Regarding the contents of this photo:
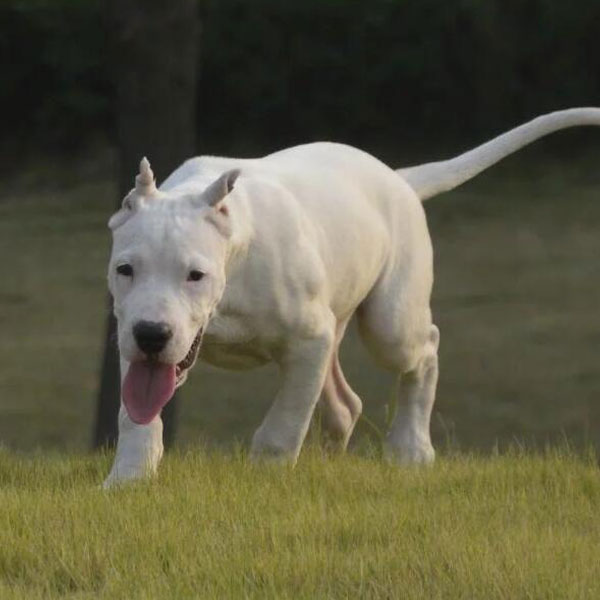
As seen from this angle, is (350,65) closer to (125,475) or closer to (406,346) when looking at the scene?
(406,346)

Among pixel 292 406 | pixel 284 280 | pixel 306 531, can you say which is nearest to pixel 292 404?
pixel 292 406

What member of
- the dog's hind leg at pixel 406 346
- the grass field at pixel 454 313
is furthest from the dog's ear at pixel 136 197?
the grass field at pixel 454 313

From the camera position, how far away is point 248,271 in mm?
7531

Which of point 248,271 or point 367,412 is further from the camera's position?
point 367,412

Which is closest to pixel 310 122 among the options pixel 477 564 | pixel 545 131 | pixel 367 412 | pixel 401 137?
pixel 401 137

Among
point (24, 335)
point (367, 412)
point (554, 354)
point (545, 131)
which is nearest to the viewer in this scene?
point (545, 131)

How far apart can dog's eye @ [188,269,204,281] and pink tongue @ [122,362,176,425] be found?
0.26 m

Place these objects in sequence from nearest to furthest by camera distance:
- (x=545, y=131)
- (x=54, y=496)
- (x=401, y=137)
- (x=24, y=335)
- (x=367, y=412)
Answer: (x=54, y=496) < (x=545, y=131) < (x=367, y=412) < (x=24, y=335) < (x=401, y=137)

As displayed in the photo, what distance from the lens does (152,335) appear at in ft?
22.7

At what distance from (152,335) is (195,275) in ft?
0.84

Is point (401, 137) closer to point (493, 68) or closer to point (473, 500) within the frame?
point (493, 68)

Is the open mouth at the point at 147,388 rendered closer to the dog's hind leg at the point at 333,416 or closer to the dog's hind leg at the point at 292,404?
the dog's hind leg at the point at 292,404

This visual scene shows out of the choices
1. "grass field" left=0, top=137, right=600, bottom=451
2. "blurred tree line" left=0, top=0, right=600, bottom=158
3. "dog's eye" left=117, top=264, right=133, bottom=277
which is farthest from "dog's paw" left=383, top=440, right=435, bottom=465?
"blurred tree line" left=0, top=0, right=600, bottom=158

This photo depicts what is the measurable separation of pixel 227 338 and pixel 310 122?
9.87m
